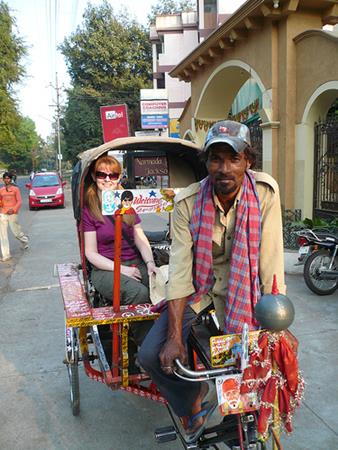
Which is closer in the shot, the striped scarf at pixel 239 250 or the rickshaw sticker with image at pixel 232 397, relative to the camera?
the rickshaw sticker with image at pixel 232 397

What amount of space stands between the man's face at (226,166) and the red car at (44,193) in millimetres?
18213

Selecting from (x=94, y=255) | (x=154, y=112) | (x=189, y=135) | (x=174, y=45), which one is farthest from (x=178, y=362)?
(x=174, y=45)

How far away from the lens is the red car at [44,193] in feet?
64.4

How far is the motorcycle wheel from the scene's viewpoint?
5.99 m

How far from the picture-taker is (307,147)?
9.16 meters

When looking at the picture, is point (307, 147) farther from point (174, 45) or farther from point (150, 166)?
point (174, 45)

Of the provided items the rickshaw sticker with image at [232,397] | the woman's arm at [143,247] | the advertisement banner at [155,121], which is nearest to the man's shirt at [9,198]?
the woman's arm at [143,247]

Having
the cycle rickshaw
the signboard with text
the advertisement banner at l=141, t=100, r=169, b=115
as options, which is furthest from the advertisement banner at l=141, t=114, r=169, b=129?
the cycle rickshaw

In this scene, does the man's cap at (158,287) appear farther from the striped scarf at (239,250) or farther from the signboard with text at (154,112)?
the signboard with text at (154,112)

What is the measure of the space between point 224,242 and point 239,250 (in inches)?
6.6

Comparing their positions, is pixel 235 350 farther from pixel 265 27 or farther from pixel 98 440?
pixel 265 27

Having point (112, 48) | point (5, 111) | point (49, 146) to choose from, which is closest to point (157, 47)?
point (112, 48)

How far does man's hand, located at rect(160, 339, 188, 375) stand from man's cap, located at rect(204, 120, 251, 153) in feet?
3.31

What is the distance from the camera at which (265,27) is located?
31.8ft
